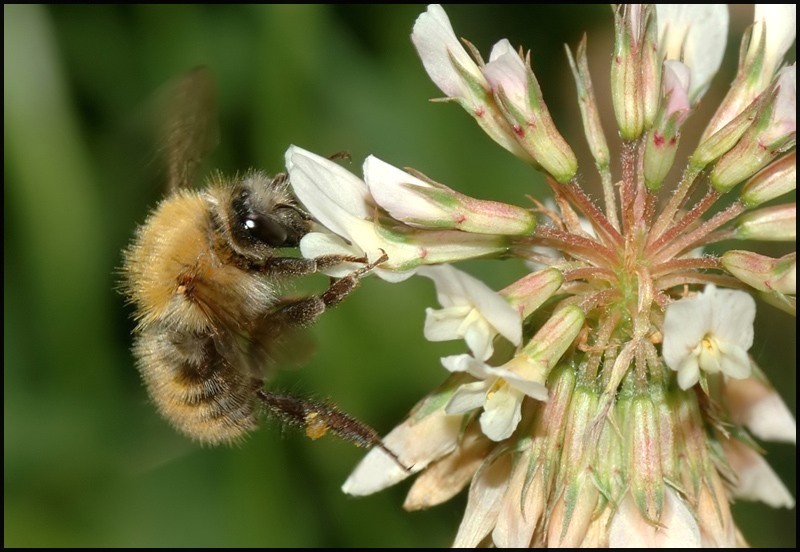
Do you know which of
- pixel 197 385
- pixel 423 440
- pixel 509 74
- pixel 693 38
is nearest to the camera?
A: pixel 509 74

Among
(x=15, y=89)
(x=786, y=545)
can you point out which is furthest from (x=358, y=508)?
(x=15, y=89)

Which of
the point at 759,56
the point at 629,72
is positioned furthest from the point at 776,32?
the point at 629,72

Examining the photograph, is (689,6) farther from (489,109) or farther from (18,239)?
(18,239)

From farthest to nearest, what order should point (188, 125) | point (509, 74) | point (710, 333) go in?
1. point (188, 125)
2. point (509, 74)
3. point (710, 333)

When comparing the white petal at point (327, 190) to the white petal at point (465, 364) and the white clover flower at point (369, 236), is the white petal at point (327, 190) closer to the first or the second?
the white clover flower at point (369, 236)

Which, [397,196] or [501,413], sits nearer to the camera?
[501,413]

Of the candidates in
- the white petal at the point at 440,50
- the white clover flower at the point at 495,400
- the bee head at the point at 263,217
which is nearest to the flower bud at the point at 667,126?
the white petal at the point at 440,50

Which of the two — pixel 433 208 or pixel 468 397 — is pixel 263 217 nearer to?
pixel 433 208
